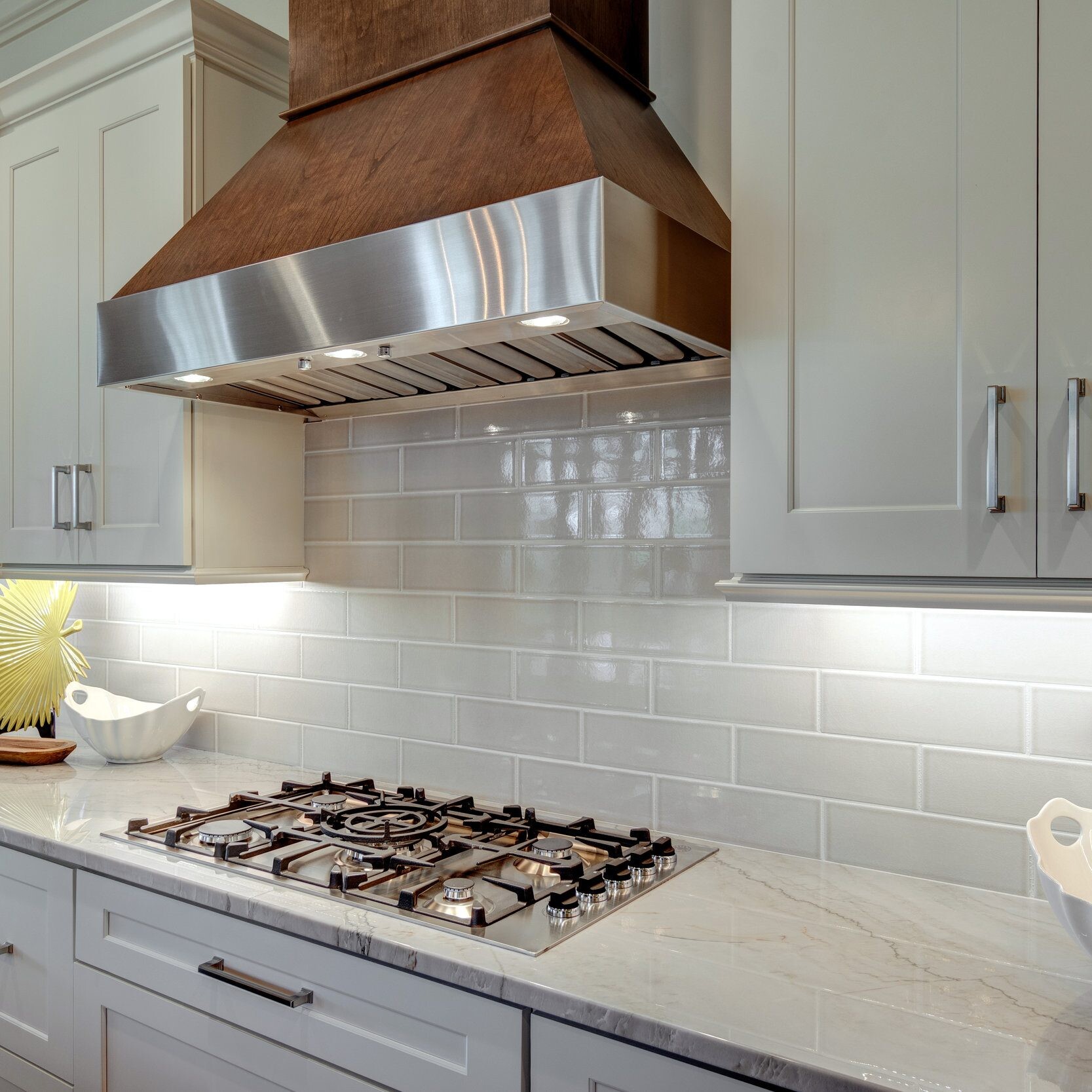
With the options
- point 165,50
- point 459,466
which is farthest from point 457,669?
point 165,50

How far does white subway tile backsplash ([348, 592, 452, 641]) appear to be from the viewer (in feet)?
6.68

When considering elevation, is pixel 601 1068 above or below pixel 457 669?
below

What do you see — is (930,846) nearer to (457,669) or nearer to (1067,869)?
(1067,869)

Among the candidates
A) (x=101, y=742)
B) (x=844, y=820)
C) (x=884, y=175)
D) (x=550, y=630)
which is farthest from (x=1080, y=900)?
(x=101, y=742)

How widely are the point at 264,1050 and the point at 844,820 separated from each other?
959 millimetres

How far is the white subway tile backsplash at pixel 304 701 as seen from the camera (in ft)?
7.18

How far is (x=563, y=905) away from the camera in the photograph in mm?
1328

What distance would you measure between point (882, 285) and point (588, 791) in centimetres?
107

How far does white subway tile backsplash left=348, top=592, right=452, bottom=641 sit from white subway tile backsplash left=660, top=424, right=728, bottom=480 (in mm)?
577

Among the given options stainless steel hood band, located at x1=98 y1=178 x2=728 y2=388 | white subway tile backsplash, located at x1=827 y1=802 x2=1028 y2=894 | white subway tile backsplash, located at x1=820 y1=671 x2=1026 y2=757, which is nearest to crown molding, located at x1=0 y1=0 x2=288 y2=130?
stainless steel hood band, located at x1=98 y1=178 x2=728 y2=388

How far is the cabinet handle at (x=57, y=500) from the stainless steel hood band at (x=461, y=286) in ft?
2.29

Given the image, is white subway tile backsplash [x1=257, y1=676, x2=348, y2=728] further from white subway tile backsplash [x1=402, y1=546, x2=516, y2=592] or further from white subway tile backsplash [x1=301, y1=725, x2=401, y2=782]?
white subway tile backsplash [x1=402, y1=546, x2=516, y2=592]

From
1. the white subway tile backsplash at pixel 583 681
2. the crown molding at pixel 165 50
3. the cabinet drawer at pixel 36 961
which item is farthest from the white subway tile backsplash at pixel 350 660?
the crown molding at pixel 165 50

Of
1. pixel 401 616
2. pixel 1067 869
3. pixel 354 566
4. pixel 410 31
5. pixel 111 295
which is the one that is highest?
pixel 410 31
